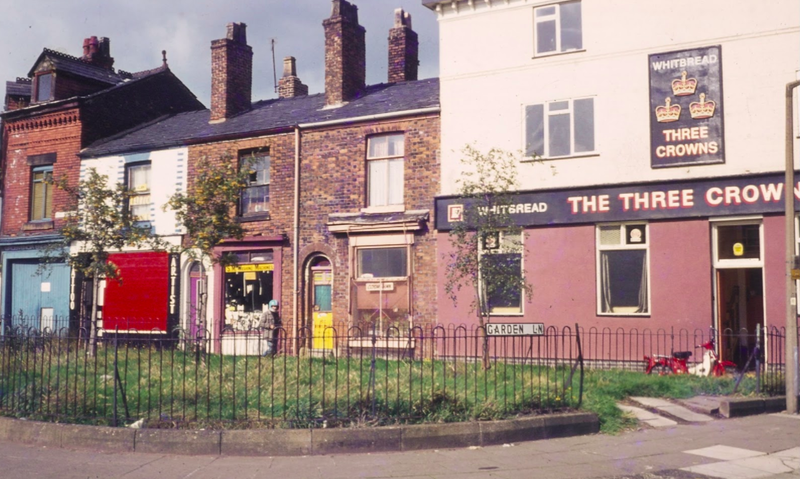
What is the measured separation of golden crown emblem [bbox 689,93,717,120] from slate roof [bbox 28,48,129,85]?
19.1 metres

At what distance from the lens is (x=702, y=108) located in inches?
662

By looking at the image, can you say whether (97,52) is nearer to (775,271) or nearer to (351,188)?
(351,188)

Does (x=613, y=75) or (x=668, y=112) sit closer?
(x=668, y=112)

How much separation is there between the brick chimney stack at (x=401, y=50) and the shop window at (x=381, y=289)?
6.68 metres

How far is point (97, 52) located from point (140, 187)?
8.79 metres

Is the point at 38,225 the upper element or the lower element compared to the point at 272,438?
upper

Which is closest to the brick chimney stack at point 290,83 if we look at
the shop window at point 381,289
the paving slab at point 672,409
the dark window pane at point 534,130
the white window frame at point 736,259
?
the shop window at point 381,289

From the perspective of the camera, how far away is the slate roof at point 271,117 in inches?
814

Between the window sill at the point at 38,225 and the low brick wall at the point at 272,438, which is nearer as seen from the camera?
the low brick wall at the point at 272,438

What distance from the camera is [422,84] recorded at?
22062mm

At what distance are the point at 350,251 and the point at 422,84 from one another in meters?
5.50

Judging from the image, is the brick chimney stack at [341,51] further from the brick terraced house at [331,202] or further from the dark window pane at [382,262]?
the dark window pane at [382,262]

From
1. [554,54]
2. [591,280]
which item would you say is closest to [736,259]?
[591,280]

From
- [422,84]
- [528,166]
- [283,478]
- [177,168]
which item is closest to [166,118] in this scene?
[177,168]
